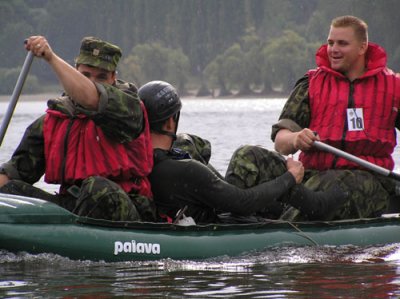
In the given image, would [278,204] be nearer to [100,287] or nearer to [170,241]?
[170,241]

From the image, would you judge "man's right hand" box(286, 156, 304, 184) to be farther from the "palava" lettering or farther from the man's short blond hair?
the man's short blond hair

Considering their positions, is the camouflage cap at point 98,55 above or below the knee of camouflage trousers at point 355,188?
above

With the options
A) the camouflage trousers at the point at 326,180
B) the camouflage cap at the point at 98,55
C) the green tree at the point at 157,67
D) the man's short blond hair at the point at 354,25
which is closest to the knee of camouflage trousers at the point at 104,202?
the camouflage cap at the point at 98,55

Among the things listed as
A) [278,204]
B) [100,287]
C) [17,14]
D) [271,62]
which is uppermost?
[17,14]

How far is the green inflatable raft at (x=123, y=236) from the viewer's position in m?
6.67

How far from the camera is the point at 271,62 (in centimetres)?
8494

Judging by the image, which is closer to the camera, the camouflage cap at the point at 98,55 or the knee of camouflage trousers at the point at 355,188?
the camouflage cap at the point at 98,55

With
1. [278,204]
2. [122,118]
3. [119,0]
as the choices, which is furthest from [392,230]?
[119,0]

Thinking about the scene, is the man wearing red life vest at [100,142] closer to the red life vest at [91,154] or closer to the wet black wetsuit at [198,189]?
the red life vest at [91,154]

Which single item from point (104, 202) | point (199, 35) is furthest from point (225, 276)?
point (199, 35)

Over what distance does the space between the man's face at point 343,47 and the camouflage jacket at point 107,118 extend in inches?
66.9

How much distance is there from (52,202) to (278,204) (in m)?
1.62

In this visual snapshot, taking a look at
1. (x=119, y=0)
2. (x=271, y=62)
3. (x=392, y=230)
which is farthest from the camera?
(x=119, y=0)

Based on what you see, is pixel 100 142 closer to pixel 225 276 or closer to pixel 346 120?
pixel 225 276
